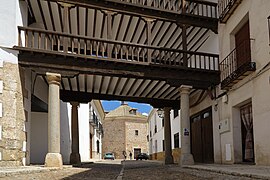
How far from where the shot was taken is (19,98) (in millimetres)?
9633

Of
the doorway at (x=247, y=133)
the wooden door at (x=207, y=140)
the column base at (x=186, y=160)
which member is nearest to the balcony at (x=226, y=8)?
the doorway at (x=247, y=133)

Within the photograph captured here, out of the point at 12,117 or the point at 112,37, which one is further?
the point at 112,37

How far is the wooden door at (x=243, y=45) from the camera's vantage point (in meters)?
10.2

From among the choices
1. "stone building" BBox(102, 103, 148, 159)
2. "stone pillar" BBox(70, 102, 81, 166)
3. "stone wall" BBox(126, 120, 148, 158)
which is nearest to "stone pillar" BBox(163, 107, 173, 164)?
"stone pillar" BBox(70, 102, 81, 166)

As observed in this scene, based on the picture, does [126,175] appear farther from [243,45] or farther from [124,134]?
[124,134]

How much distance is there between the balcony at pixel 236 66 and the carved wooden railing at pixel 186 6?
1.89 m

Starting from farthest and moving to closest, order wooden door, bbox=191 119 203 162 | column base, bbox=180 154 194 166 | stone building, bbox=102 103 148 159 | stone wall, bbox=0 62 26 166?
stone building, bbox=102 103 148 159
wooden door, bbox=191 119 203 162
column base, bbox=180 154 194 166
stone wall, bbox=0 62 26 166

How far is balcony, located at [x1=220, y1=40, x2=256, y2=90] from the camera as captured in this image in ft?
31.1

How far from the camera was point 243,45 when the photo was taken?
10516 millimetres

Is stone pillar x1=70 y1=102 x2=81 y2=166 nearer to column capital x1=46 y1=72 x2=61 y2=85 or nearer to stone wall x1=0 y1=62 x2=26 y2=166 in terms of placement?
stone wall x1=0 y1=62 x2=26 y2=166

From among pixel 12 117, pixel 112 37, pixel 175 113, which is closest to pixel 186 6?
pixel 112 37

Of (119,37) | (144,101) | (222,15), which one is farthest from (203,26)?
(144,101)

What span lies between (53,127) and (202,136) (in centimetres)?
690

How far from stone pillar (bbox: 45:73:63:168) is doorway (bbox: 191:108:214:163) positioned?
600cm
